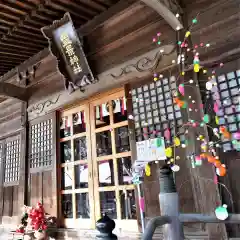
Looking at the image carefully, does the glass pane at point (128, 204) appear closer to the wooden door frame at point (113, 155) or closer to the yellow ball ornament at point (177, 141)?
the wooden door frame at point (113, 155)

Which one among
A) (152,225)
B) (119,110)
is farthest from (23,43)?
(152,225)

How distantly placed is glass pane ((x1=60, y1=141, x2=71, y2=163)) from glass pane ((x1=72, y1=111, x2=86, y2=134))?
25 centimetres

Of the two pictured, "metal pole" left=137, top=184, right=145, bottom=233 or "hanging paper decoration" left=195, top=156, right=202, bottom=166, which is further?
"metal pole" left=137, top=184, right=145, bottom=233

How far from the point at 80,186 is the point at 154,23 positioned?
2.40 meters

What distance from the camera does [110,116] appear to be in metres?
3.44

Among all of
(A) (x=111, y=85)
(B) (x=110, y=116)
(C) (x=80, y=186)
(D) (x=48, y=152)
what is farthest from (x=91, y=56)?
(C) (x=80, y=186)

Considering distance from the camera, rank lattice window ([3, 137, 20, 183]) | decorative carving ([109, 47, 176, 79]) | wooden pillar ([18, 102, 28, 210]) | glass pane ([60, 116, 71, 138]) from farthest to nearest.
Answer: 1. lattice window ([3, 137, 20, 183])
2. wooden pillar ([18, 102, 28, 210])
3. glass pane ([60, 116, 71, 138])
4. decorative carving ([109, 47, 176, 79])

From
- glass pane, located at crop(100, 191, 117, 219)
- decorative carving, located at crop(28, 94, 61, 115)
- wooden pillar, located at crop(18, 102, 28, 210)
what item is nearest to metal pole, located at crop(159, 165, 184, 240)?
glass pane, located at crop(100, 191, 117, 219)

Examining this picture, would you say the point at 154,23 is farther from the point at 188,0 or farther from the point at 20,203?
the point at 20,203

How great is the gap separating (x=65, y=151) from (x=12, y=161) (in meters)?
1.44

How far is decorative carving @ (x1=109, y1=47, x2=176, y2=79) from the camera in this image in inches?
115

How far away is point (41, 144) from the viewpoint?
4.18 metres

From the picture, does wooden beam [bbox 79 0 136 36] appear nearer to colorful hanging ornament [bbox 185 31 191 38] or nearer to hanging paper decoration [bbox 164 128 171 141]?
colorful hanging ornament [bbox 185 31 191 38]

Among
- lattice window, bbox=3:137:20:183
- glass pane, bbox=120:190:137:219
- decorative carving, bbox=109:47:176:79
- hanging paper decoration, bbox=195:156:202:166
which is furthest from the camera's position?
lattice window, bbox=3:137:20:183
